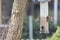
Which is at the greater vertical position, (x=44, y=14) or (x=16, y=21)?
(x=44, y=14)

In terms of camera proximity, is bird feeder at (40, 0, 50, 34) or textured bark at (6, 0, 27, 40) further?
bird feeder at (40, 0, 50, 34)

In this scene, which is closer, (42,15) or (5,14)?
(42,15)

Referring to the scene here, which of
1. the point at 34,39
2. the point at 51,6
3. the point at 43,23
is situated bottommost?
the point at 34,39

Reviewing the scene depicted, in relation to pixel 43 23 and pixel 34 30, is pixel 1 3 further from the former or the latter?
pixel 43 23

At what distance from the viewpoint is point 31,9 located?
9812 millimetres

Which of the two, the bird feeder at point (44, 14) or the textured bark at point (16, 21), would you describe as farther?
the bird feeder at point (44, 14)

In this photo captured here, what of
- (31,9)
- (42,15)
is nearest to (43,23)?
(42,15)

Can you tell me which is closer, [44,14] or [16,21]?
[16,21]

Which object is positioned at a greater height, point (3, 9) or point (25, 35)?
point (3, 9)

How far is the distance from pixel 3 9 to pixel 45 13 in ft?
14.2

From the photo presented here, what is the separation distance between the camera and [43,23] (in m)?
6.05

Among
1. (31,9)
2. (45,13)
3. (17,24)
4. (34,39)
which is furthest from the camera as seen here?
(31,9)

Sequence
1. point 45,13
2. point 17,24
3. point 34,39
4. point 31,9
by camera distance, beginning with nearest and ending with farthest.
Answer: point 17,24
point 45,13
point 34,39
point 31,9

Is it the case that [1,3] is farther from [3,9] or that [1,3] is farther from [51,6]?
[51,6]
